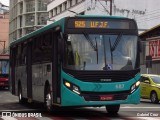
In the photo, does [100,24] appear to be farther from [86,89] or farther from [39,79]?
[39,79]

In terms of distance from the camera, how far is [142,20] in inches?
2879

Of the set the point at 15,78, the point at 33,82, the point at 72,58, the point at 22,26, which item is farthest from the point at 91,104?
the point at 22,26

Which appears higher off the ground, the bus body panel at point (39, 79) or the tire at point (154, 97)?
the bus body panel at point (39, 79)

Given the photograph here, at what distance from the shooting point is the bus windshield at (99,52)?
1352cm

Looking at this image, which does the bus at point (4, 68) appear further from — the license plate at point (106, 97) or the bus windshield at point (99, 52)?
the license plate at point (106, 97)

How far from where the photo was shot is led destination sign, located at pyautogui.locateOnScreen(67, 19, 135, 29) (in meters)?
13.9

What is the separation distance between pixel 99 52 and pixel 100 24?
0.99 meters

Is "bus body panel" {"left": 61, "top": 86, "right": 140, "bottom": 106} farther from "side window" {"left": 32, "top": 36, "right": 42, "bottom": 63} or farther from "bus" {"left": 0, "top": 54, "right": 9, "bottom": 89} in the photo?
"bus" {"left": 0, "top": 54, "right": 9, "bottom": 89}

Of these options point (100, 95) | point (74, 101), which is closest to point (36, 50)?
point (74, 101)

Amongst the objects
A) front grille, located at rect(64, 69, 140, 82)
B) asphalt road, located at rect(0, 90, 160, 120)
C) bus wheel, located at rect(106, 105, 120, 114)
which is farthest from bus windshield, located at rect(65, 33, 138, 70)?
bus wheel, located at rect(106, 105, 120, 114)

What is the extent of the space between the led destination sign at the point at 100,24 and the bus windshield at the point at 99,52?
0.31 m

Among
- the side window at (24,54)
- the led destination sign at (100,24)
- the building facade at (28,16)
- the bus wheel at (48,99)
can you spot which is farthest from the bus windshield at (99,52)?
the building facade at (28,16)

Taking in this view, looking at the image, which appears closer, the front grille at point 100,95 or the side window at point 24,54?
the front grille at point 100,95

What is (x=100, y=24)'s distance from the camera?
46.1 ft
